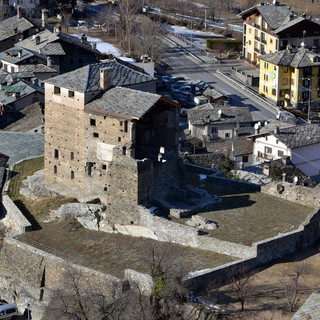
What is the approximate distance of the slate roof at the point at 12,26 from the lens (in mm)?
112162

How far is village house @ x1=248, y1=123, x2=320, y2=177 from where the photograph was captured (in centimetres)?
8388

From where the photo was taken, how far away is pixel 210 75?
388ft

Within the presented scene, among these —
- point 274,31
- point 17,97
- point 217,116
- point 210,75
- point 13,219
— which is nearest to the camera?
point 13,219

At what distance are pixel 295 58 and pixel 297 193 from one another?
49567mm

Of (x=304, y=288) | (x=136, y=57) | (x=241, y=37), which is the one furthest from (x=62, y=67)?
(x=304, y=288)

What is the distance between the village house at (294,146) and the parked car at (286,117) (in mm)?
9961

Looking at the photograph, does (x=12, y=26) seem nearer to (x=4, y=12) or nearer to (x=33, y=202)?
(x=4, y=12)

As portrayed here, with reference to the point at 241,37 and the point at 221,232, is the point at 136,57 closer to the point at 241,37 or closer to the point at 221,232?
the point at 241,37

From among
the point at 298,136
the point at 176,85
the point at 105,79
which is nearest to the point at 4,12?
the point at 176,85

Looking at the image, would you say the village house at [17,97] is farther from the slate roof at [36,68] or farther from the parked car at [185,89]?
the parked car at [185,89]

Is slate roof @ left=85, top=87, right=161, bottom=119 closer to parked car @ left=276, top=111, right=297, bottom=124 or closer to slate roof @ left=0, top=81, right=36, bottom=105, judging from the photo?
slate roof @ left=0, top=81, right=36, bottom=105

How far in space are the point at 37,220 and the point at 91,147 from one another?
5.04m

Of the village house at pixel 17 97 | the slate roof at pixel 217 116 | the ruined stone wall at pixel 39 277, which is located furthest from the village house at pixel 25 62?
the ruined stone wall at pixel 39 277

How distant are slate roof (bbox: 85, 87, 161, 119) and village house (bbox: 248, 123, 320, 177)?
23.2m
